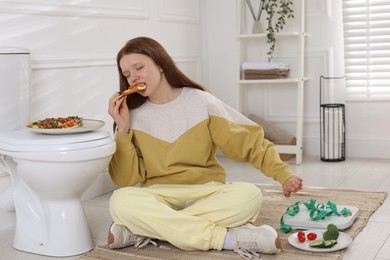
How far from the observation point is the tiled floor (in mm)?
2275

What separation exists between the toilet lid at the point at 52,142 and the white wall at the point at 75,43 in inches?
21.0

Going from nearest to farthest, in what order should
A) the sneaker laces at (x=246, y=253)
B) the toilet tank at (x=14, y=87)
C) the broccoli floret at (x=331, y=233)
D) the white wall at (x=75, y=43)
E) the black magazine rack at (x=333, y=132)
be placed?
the sneaker laces at (x=246, y=253)
the broccoli floret at (x=331, y=233)
the toilet tank at (x=14, y=87)
the white wall at (x=75, y=43)
the black magazine rack at (x=333, y=132)

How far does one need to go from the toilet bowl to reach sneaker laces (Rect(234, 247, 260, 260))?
57 centimetres

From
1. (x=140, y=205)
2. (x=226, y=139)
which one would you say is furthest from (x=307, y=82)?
(x=140, y=205)

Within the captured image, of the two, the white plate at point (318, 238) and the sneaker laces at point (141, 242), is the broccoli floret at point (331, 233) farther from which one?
the sneaker laces at point (141, 242)

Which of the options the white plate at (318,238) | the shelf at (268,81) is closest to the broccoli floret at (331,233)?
the white plate at (318,238)

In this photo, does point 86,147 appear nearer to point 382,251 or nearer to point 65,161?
point 65,161

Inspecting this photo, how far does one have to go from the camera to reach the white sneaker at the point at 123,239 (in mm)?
2252

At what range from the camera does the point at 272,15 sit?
4125mm

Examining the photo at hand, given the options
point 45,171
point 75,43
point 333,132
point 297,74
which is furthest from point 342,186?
point 45,171

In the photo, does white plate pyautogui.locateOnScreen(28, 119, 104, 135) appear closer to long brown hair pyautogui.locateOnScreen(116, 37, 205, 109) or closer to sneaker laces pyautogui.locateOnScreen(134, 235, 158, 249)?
long brown hair pyautogui.locateOnScreen(116, 37, 205, 109)

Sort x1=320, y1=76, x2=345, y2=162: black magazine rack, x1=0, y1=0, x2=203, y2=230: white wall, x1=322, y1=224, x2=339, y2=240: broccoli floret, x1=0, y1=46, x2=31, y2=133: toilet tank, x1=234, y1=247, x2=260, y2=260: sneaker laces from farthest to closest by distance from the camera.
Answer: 1. x1=320, y1=76, x2=345, y2=162: black magazine rack
2. x1=0, y1=0, x2=203, y2=230: white wall
3. x1=0, y1=46, x2=31, y2=133: toilet tank
4. x1=322, y1=224, x2=339, y2=240: broccoli floret
5. x1=234, y1=247, x2=260, y2=260: sneaker laces

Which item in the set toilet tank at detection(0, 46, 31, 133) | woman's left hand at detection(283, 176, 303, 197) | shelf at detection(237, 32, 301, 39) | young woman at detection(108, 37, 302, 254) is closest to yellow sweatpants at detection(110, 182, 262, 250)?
young woman at detection(108, 37, 302, 254)

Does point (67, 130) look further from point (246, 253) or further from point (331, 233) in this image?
point (331, 233)
